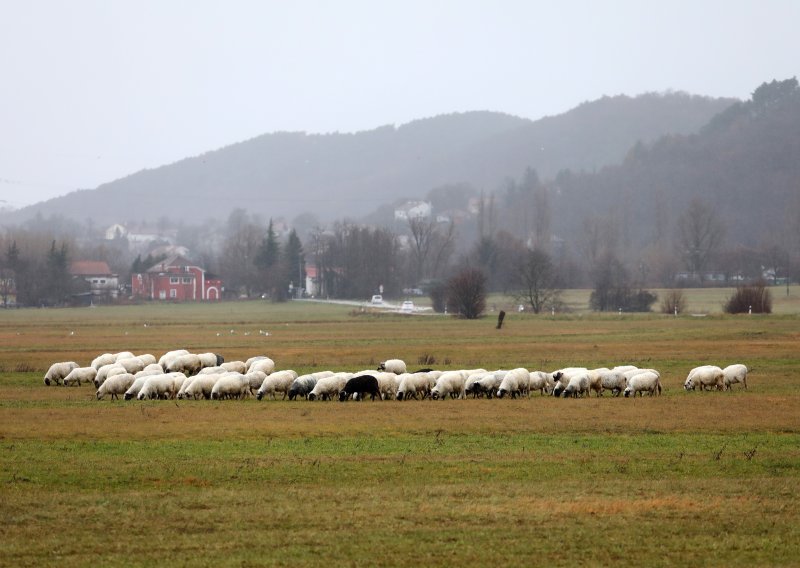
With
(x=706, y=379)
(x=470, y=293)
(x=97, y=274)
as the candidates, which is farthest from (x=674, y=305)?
(x=97, y=274)

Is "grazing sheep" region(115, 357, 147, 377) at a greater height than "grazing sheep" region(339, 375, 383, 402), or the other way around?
"grazing sheep" region(115, 357, 147, 377)

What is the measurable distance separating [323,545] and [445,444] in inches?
315

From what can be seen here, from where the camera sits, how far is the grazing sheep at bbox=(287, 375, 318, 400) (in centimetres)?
3081

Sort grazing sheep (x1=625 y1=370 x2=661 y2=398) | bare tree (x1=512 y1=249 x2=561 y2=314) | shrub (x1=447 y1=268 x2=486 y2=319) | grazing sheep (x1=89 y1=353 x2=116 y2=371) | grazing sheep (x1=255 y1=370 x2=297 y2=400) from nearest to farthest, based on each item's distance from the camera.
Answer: grazing sheep (x1=625 y1=370 x2=661 y2=398), grazing sheep (x1=255 y1=370 x2=297 y2=400), grazing sheep (x1=89 y1=353 x2=116 y2=371), shrub (x1=447 y1=268 x2=486 y2=319), bare tree (x1=512 y1=249 x2=561 y2=314)

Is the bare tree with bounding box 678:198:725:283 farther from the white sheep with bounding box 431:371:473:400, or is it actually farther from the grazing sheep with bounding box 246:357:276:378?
the white sheep with bounding box 431:371:473:400

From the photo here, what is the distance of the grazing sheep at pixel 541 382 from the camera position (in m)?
31.5

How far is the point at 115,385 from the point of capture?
31.5 m

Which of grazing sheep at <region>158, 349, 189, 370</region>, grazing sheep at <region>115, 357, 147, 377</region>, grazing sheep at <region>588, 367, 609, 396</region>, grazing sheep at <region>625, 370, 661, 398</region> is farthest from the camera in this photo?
grazing sheep at <region>158, 349, 189, 370</region>

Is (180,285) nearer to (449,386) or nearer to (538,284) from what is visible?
(538,284)

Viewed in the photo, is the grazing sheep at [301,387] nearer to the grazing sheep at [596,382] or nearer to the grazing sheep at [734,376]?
the grazing sheep at [596,382]

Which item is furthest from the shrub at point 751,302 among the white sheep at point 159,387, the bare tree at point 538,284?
the white sheep at point 159,387

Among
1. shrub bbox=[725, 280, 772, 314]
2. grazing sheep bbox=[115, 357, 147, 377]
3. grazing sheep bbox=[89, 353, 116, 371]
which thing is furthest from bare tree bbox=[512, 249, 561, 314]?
grazing sheep bbox=[115, 357, 147, 377]

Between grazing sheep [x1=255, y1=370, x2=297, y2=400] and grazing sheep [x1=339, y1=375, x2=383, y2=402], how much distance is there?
1968 mm

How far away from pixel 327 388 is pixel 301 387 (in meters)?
0.96
